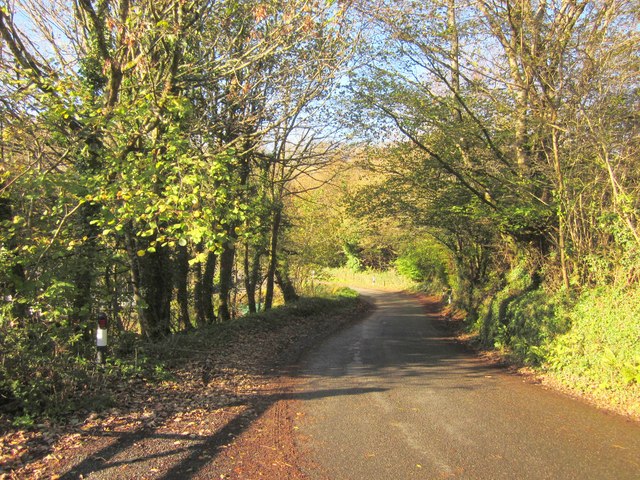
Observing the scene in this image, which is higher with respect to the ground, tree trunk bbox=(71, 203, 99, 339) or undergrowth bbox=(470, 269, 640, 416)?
tree trunk bbox=(71, 203, 99, 339)

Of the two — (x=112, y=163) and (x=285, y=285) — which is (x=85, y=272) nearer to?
(x=112, y=163)

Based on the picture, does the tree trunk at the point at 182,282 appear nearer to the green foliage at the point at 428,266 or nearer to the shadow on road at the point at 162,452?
the shadow on road at the point at 162,452

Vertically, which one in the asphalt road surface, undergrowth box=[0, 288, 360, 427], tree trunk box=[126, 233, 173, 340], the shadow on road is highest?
tree trunk box=[126, 233, 173, 340]

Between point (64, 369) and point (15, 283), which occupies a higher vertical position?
point (15, 283)

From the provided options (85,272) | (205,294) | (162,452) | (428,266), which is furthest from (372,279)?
(162,452)

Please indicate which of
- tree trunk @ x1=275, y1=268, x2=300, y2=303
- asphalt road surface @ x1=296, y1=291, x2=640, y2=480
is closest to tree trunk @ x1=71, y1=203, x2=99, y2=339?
asphalt road surface @ x1=296, y1=291, x2=640, y2=480

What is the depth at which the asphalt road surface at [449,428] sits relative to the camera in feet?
16.0

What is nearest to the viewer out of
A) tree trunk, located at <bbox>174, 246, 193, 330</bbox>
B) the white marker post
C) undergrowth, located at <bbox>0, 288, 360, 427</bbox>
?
undergrowth, located at <bbox>0, 288, 360, 427</bbox>

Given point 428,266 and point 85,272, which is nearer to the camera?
point 85,272

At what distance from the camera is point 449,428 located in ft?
20.1

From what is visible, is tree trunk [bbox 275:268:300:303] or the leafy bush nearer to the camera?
tree trunk [bbox 275:268:300:303]

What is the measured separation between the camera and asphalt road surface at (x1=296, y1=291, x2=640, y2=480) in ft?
16.0

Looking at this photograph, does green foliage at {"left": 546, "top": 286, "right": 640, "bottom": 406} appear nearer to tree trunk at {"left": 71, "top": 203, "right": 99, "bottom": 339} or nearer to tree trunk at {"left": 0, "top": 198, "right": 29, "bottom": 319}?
tree trunk at {"left": 71, "top": 203, "right": 99, "bottom": 339}

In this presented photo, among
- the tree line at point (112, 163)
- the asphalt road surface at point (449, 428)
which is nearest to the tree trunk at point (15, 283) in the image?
the tree line at point (112, 163)
